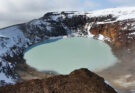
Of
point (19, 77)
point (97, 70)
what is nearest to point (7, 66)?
point (19, 77)

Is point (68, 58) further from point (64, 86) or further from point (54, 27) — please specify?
point (54, 27)

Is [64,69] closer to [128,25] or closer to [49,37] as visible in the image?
[128,25]

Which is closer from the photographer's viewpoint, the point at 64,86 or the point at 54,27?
the point at 64,86

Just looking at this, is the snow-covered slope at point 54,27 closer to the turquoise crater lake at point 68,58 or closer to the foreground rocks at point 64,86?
the turquoise crater lake at point 68,58

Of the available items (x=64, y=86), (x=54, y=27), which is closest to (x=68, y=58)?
(x=64, y=86)

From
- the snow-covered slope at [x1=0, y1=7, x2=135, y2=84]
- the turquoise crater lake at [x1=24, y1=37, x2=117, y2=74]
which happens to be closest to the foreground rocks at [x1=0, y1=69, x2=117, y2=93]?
the turquoise crater lake at [x1=24, y1=37, x2=117, y2=74]

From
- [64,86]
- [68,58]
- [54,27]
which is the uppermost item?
[54,27]
